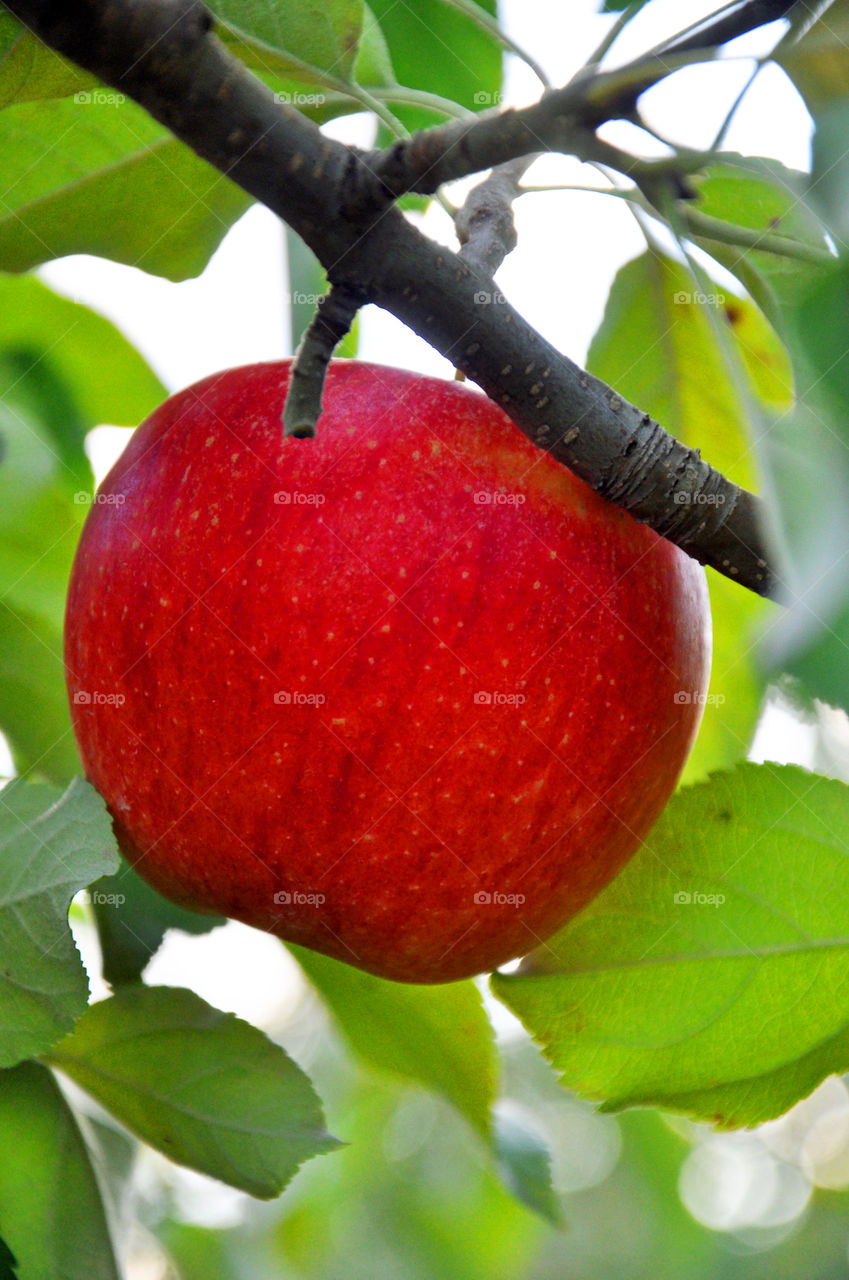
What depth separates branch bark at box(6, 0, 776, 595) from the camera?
41cm

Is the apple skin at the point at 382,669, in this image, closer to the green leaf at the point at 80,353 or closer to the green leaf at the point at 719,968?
the green leaf at the point at 719,968

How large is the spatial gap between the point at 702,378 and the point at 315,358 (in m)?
0.54

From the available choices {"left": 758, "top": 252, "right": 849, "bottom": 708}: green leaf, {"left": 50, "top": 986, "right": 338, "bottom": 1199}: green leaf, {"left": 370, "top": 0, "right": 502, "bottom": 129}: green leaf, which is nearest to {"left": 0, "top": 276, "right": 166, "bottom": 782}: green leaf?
{"left": 50, "top": 986, "right": 338, "bottom": 1199}: green leaf

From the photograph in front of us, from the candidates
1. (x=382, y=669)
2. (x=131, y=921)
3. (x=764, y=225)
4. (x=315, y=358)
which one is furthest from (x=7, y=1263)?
(x=764, y=225)

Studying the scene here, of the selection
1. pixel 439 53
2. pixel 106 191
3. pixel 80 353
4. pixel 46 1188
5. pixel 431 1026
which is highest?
pixel 439 53

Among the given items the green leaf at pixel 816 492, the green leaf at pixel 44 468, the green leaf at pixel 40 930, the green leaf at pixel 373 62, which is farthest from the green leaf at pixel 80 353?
the green leaf at pixel 816 492

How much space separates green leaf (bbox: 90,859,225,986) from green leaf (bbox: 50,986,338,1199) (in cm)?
4

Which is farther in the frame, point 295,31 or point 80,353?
point 80,353

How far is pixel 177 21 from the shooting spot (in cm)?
41

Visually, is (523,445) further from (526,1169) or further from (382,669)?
(526,1169)

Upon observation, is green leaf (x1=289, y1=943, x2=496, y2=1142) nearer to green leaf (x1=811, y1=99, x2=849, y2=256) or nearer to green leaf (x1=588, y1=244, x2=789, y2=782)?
green leaf (x1=588, y1=244, x2=789, y2=782)

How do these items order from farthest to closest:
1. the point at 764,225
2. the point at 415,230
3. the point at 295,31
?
the point at 764,225, the point at 295,31, the point at 415,230

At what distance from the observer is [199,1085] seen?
0.67 meters

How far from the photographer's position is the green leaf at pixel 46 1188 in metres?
0.62
